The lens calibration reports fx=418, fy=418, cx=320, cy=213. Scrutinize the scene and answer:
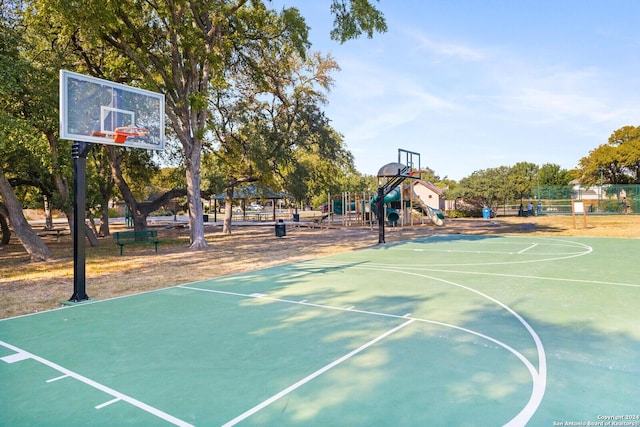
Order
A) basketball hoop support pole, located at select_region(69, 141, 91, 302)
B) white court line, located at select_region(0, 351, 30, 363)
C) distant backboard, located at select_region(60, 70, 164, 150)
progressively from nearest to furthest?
white court line, located at select_region(0, 351, 30, 363), basketball hoop support pole, located at select_region(69, 141, 91, 302), distant backboard, located at select_region(60, 70, 164, 150)

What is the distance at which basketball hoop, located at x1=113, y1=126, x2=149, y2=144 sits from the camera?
9817mm

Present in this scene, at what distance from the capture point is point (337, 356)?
198 inches

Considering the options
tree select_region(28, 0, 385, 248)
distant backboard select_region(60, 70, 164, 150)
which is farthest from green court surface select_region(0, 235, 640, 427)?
tree select_region(28, 0, 385, 248)

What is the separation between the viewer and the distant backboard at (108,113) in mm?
8672

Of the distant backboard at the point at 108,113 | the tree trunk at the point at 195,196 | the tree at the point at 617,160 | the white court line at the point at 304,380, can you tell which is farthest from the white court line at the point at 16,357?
the tree at the point at 617,160

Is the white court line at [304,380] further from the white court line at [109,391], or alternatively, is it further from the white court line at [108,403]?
the white court line at [108,403]

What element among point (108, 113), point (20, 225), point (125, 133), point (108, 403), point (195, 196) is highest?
point (108, 113)

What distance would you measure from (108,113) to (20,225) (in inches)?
318

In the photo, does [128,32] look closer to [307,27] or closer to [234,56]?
[234,56]

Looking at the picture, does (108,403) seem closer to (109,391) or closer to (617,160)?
(109,391)

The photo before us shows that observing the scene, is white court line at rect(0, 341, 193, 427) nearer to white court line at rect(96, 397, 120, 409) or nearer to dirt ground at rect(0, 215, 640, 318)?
white court line at rect(96, 397, 120, 409)

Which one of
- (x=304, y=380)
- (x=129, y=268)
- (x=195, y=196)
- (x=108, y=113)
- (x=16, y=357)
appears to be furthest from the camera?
(x=195, y=196)

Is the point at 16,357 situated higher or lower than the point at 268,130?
lower

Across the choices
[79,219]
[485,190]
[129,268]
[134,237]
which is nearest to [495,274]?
[79,219]
